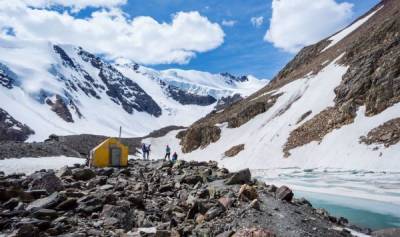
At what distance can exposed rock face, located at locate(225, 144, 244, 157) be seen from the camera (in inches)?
2650

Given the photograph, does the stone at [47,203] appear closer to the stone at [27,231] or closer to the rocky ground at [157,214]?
the rocky ground at [157,214]

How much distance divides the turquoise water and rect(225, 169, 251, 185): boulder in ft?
17.9

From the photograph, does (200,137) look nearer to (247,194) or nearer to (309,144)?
(309,144)

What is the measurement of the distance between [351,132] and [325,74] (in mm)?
27931

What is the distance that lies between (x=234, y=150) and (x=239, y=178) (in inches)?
1936

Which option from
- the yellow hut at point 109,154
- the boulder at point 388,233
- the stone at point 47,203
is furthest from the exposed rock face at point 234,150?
the stone at point 47,203

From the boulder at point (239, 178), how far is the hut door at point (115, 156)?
19078mm

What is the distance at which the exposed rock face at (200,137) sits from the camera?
Result: 85438 mm

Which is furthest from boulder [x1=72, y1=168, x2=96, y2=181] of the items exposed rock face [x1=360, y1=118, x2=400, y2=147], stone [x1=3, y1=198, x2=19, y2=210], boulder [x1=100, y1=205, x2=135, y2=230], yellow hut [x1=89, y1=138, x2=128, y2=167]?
exposed rock face [x1=360, y1=118, x2=400, y2=147]

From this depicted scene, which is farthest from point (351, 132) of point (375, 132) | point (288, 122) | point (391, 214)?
point (391, 214)

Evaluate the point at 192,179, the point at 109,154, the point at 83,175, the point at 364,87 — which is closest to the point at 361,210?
the point at 192,179

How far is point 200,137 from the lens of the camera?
89.8m

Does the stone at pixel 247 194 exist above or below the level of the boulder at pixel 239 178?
below

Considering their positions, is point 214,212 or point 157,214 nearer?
point 214,212
